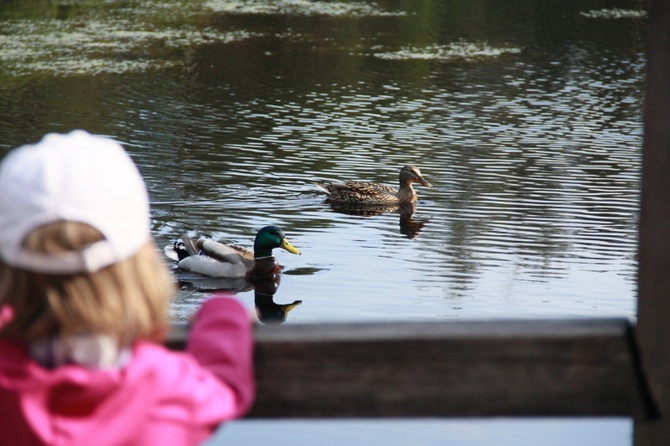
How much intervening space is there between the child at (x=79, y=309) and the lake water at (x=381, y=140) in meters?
4.81

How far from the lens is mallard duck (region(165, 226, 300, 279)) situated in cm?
1073

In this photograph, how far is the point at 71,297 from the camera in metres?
1.62

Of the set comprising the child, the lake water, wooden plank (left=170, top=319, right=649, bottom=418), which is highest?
the child

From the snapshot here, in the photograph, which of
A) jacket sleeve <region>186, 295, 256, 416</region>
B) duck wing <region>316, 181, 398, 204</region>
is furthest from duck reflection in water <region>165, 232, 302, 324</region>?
jacket sleeve <region>186, 295, 256, 416</region>

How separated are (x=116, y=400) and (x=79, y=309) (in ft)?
0.43

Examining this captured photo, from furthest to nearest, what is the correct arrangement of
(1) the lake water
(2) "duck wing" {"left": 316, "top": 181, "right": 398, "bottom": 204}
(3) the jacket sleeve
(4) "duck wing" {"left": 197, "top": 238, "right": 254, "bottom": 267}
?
(2) "duck wing" {"left": 316, "top": 181, "right": 398, "bottom": 204}
(4) "duck wing" {"left": 197, "top": 238, "right": 254, "bottom": 267}
(1) the lake water
(3) the jacket sleeve

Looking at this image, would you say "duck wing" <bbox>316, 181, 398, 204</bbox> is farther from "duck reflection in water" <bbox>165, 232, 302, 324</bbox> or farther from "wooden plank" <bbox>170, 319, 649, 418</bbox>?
"wooden plank" <bbox>170, 319, 649, 418</bbox>

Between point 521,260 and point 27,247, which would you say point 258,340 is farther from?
point 521,260

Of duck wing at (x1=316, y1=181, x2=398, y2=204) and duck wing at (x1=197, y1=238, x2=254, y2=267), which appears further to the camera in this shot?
duck wing at (x1=316, y1=181, x2=398, y2=204)

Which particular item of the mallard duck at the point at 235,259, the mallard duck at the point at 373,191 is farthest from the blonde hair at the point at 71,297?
the mallard duck at the point at 373,191

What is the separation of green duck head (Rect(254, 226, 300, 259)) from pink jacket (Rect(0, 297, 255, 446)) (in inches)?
356

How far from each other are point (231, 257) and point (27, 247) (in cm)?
917

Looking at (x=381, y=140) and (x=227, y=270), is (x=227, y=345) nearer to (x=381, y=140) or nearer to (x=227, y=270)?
(x=227, y=270)

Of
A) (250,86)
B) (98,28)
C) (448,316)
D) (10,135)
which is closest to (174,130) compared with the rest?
(10,135)
